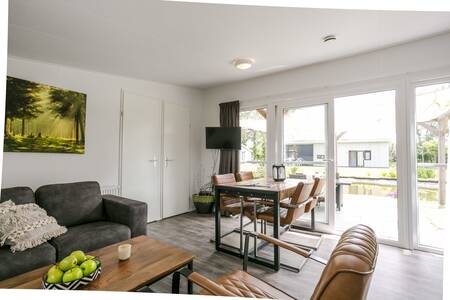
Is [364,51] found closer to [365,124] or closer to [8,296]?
[365,124]

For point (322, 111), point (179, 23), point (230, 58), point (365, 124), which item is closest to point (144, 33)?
point (179, 23)

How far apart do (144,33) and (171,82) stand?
179 centimetres

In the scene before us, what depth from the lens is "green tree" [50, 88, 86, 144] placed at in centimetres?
300

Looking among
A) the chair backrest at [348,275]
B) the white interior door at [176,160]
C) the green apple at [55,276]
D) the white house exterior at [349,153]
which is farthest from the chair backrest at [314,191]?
the white interior door at [176,160]

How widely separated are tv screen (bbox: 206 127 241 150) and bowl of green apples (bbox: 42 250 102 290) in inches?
118

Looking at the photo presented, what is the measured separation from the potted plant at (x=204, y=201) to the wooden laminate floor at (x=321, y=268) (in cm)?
118

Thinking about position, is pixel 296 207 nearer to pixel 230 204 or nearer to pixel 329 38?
pixel 230 204

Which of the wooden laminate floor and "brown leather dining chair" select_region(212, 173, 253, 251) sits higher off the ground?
"brown leather dining chair" select_region(212, 173, 253, 251)


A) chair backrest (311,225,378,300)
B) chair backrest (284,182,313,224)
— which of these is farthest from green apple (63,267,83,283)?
chair backrest (284,182,313,224)

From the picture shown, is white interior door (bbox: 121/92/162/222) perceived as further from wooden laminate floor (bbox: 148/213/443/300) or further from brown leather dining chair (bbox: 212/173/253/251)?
brown leather dining chair (bbox: 212/173/253/251)

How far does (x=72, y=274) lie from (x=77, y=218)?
1.61 meters

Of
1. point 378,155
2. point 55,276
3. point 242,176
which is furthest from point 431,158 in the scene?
point 55,276

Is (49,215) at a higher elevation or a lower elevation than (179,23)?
lower

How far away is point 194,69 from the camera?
3520 mm
